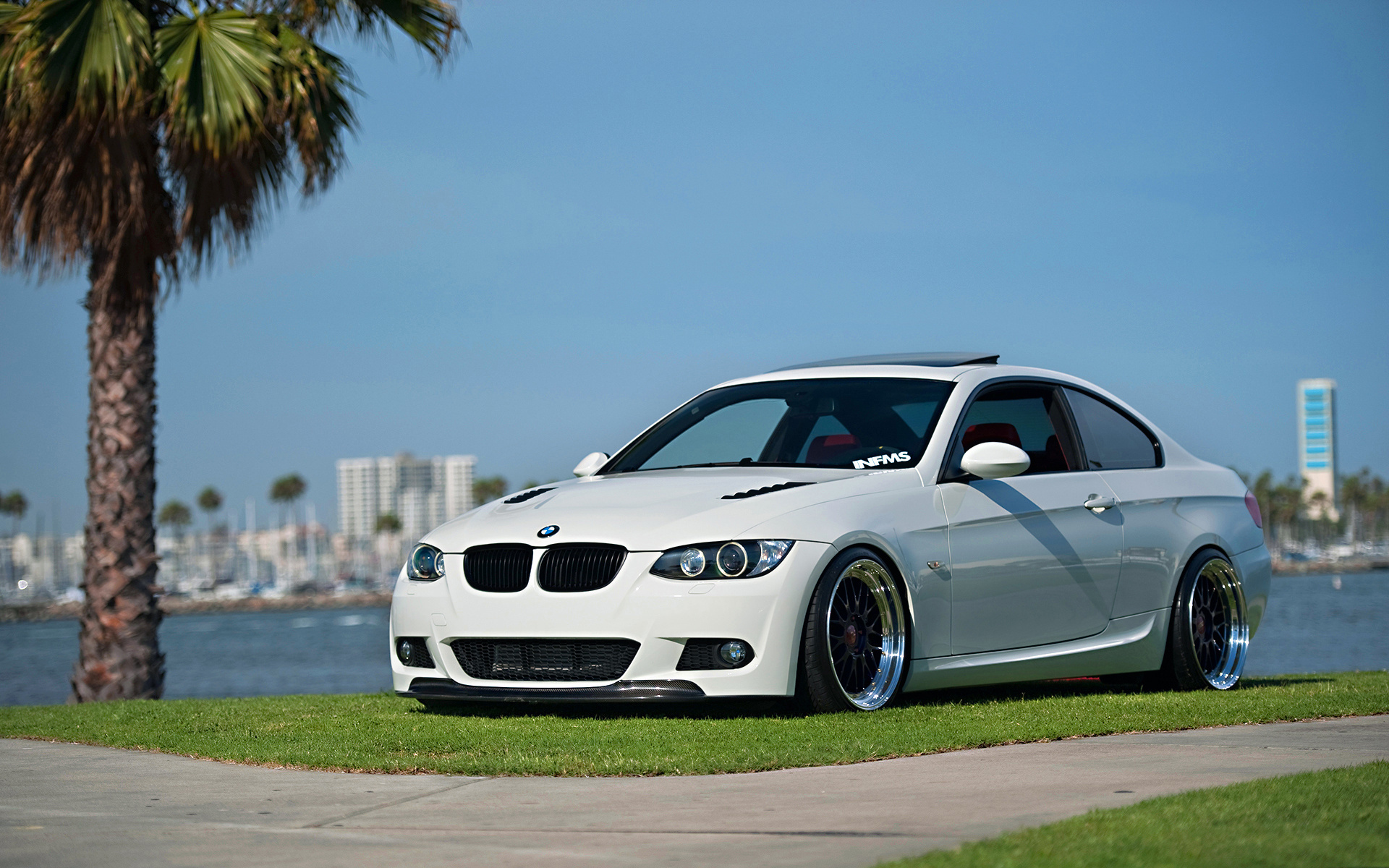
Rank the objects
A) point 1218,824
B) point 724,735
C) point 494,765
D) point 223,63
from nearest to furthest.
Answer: point 1218,824, point 494,765, point 724,735, point 223,63

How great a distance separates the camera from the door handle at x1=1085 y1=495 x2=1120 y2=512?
7.87 metres

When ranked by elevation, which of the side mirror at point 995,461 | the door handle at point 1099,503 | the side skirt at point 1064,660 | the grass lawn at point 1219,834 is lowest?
the side skirt at point 1064,660

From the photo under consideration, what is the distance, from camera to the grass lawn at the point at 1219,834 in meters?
3.67

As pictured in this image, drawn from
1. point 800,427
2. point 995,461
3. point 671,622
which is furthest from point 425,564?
point 995,461

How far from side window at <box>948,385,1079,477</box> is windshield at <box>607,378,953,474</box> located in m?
0.29

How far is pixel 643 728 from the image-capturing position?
6.33 m

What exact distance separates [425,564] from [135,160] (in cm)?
790

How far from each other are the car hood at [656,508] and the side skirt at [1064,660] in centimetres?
82

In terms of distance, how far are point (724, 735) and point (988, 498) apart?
1992 mm

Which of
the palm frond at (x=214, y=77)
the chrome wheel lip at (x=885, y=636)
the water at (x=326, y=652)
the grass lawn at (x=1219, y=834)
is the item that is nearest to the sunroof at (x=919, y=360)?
the chrome wheel lip at (x=885, y=636)

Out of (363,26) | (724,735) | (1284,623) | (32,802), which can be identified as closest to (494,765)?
(724,735)

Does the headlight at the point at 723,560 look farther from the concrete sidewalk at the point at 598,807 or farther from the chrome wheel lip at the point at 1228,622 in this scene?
the chrome wheel lip at the point at 1228,622

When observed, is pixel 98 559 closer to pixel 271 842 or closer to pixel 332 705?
pixel 332 705

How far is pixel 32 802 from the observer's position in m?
5.11
